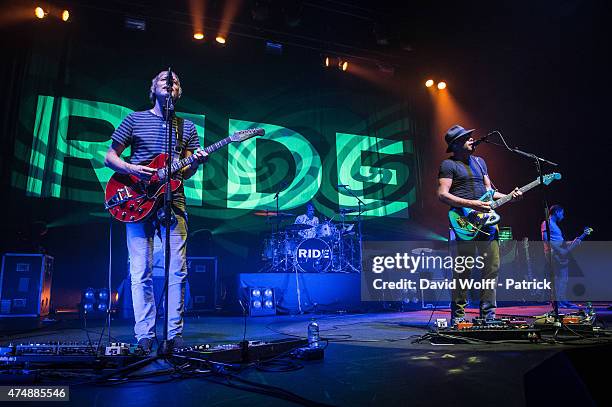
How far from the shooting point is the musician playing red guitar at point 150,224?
300cm

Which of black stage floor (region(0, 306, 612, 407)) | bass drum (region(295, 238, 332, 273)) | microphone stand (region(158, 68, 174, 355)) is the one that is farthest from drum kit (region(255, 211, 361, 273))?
microphone stand (region(158, 68, 174, 355))

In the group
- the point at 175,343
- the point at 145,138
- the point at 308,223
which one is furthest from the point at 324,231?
the point at 175,343

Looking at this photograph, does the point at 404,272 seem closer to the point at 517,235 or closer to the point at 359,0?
the point at 517,235

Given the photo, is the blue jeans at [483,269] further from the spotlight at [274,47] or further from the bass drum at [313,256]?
the spotlight at [274,47]

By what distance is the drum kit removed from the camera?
847 centimetres

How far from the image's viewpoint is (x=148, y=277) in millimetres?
3049

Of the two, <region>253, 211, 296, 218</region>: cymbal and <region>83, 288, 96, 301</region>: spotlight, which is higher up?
<region>253, 211, 296, 218</region>: cymbal

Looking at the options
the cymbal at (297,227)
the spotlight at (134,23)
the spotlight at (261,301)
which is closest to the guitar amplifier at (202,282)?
the spotlight at (261,301)

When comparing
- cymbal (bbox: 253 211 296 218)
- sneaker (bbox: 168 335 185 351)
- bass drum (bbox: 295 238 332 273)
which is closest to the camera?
sneaker (bbox: 168 335 185 351)

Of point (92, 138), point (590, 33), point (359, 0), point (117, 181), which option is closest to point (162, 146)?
point (117, 181)

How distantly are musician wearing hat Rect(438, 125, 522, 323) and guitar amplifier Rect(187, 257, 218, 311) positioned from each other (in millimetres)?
4257

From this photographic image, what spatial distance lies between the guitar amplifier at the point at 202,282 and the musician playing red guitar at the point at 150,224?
4145 mm

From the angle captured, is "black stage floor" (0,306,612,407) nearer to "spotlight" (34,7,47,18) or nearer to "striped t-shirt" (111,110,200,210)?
"striped t-shirt" (111,110,200,210)

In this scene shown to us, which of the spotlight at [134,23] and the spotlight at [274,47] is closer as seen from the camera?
the spotlight at [134,23]
